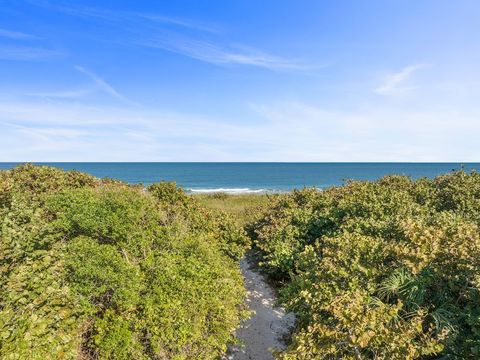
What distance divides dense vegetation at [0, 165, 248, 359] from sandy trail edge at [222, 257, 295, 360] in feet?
5.34

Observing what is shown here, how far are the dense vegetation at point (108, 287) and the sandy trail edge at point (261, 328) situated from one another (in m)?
1.63

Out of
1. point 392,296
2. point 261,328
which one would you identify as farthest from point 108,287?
point 261,328

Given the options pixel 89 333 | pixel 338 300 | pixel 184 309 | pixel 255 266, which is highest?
pixel 338 300

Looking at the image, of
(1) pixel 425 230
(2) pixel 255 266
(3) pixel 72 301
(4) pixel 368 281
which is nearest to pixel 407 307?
(4) pixel 368 281

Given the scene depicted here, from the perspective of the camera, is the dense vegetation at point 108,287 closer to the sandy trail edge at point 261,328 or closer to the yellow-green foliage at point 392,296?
the sandy trail edge at point 261,328

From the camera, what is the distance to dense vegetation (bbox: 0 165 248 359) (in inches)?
295

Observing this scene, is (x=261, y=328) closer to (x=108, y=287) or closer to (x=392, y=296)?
(x=392, y=296)

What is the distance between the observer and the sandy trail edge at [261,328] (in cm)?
1311

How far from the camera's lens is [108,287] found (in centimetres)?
914

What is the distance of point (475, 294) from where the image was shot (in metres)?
7.20

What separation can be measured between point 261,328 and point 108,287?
7.99 m

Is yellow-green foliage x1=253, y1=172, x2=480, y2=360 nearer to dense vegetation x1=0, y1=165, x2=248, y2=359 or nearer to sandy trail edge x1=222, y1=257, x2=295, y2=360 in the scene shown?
dense vegetation x1=0, y1=165, x2=248, y2=359

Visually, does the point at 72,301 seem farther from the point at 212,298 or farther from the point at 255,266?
the point at 255,266

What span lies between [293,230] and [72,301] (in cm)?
1277
